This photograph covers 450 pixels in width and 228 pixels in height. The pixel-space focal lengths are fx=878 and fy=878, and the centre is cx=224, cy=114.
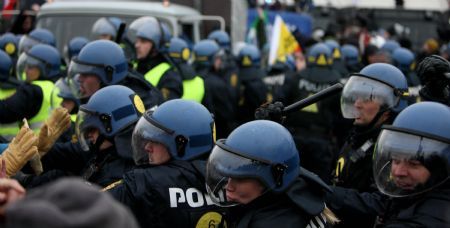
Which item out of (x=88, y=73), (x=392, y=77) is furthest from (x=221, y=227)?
(x=88, y=73)

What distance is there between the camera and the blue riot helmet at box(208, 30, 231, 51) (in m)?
12.4

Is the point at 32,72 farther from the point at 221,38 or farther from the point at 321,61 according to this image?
the point at 221,38

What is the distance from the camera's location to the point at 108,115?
470 cm

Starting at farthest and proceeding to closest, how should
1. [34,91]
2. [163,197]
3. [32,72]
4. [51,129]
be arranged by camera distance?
[32,72]
[34,91]
[51,129]
[163,197]

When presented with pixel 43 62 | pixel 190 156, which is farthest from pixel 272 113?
pixel 43 62

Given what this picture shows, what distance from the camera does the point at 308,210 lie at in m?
3.36

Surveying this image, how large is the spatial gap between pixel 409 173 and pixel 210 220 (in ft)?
3.07

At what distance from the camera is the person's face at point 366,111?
16.3ft

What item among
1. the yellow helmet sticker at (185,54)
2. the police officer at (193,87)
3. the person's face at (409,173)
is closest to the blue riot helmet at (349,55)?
the yellow helmet sticker at (185,54)

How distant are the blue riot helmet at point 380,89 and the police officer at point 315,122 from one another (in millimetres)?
4032

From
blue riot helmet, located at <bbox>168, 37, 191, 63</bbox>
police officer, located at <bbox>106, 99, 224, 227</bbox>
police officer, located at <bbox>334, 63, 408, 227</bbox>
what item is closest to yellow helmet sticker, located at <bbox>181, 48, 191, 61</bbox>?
blue riot helmet, located at <bbox>168, 37, 191, 63</bbox>

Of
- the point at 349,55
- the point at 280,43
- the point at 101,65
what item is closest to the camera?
the point at 101,65

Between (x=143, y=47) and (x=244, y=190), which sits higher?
(x=244, y=190)

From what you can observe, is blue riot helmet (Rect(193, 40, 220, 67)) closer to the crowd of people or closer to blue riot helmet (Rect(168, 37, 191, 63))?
blue riot helmet (Rect(168, 37, 191, 63))
